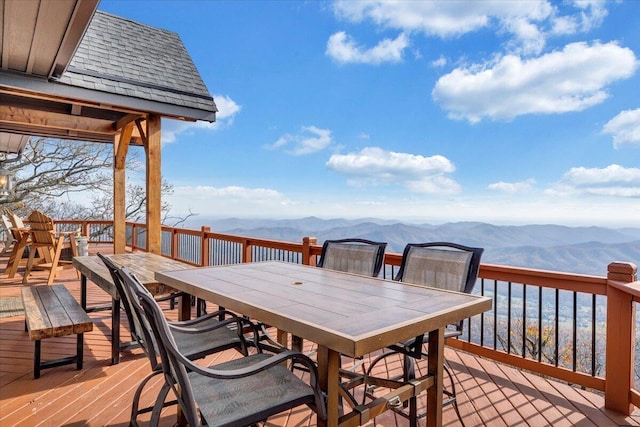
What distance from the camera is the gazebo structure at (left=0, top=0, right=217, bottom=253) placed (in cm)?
318

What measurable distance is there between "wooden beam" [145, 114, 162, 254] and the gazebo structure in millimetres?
13

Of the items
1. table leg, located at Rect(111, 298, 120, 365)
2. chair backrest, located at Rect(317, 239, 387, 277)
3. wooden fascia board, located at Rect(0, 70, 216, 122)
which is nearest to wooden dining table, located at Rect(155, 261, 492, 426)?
chair backrest, located at Rect(317, 239, 387, 277)

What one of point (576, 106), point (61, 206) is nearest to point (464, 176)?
point (576, 106)

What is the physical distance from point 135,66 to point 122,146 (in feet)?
5.57

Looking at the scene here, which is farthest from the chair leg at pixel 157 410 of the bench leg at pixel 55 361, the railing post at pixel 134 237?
the railing post at pixel 134 237

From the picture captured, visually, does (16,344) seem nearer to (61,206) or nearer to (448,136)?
(61,206)

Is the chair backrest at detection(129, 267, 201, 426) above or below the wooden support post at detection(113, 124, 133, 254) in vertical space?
below

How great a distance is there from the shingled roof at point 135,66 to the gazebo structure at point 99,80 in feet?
0.05

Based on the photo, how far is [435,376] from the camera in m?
1.93

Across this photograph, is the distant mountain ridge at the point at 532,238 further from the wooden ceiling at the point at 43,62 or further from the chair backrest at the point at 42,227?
the wooden ceiling at the point at 43,62

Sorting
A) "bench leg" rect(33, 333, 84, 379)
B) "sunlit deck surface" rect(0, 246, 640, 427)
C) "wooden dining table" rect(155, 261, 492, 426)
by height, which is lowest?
"sunlit deck surface" rect(0, 246, 640, 427)

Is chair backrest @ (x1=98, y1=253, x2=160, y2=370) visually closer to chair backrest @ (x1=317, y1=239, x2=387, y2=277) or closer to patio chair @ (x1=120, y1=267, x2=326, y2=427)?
patio chair @ (x1=120, y1=267, x2=326, y2=427)

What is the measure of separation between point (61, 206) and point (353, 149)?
2886 centimetres

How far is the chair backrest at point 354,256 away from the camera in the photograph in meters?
3.12
